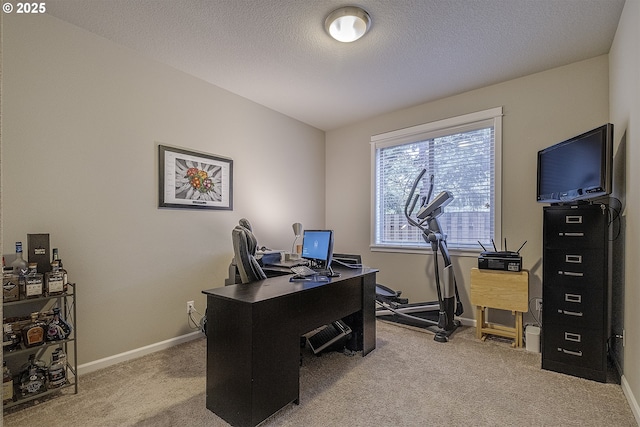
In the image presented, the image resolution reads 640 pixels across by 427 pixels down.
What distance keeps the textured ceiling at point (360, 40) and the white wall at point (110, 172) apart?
9.3 inches

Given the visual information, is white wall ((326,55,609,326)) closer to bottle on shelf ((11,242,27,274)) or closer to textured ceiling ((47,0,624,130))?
textured ceiling ((47,0,624,130))

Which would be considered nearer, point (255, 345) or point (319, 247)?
point (255, 345)

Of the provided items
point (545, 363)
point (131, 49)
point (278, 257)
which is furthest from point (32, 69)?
point (545, 363)

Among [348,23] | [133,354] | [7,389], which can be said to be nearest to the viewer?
[7,389]

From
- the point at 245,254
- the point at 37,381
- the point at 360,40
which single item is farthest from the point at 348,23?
the point at 37,381

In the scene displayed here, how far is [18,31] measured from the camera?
238 centimetres

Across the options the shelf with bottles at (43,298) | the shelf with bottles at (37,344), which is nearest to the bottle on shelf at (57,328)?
the shelf with bottles at (37,344)

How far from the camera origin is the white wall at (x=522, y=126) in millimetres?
3121

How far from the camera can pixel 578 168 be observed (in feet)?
8.46

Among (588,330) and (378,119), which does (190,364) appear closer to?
(588,330)

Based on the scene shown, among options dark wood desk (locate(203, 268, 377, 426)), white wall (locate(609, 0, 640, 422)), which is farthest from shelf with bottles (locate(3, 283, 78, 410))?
white wall (locate(609, 0, 640, 422))

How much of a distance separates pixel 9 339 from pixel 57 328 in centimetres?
24

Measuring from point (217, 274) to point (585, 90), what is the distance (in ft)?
13.0

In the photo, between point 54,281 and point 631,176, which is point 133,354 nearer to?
point 54,281
